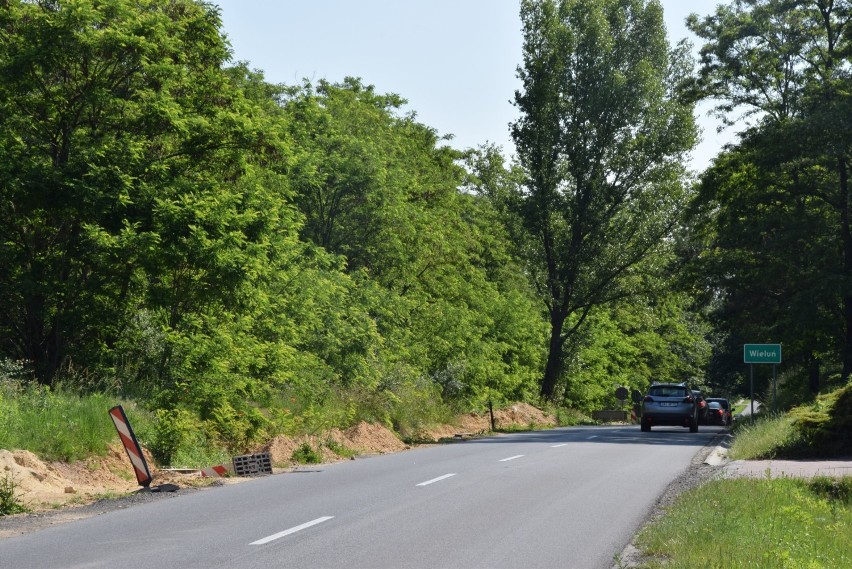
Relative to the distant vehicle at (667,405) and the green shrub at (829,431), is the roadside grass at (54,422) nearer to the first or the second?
the green shrub at (829,431)

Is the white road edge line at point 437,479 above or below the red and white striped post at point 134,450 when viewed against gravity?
below

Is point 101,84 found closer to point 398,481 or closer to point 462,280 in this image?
point 398,481

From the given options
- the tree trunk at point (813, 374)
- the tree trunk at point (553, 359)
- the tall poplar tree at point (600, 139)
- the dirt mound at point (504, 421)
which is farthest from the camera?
the tree trunk at point (553, 359)

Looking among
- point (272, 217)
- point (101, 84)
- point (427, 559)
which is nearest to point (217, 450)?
point (272, 217)

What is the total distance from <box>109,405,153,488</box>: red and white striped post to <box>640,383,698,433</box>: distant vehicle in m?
25.7

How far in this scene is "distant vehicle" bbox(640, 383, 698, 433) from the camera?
3919 centimetres

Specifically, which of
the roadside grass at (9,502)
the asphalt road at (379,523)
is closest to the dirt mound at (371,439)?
the asphalt road at (379,523)

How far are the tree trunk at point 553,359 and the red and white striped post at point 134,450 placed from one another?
4285 cm

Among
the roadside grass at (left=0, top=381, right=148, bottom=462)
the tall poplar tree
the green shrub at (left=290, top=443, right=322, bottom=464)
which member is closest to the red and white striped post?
the roadside grass at (left=0, top=381, right=148, bottom=462)

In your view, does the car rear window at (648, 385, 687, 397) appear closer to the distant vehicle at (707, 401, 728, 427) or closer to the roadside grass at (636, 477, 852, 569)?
the distant vehicle at (707, 401, 728, 427)

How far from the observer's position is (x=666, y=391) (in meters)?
39.4

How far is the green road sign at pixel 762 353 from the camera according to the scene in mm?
34000

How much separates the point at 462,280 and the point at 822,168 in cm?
1732

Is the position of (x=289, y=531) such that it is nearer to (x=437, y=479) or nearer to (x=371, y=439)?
(x=437, y=479)
